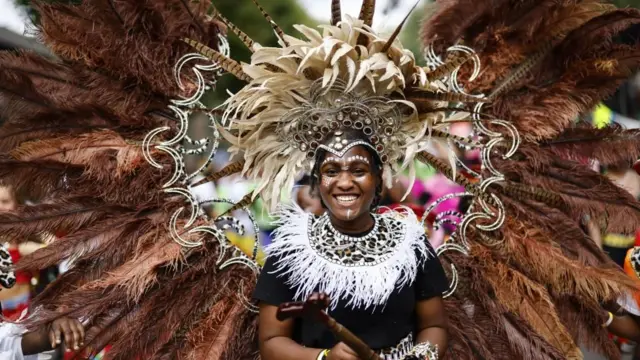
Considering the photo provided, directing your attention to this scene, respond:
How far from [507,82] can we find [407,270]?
1.18 m

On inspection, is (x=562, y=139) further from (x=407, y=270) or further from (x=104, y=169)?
(x=104, y=169)

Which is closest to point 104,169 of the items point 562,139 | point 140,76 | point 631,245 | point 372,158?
point 140,76

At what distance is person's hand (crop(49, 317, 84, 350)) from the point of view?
3135 mm

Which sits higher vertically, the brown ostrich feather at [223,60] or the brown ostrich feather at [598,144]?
the brown ostrich feather at [223,60]

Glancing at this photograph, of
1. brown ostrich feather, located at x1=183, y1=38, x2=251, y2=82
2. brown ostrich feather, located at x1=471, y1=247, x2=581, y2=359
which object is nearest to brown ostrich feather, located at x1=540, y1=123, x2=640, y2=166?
brown ostrich feather, located at x1=471, y1=247, x2=581, y2=359

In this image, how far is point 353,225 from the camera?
2996mm

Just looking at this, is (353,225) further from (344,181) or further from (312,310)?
(312,310)

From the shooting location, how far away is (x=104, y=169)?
10.9 feet

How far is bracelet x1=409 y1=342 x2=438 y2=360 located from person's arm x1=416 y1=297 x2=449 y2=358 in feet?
0.33

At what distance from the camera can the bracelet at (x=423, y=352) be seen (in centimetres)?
283

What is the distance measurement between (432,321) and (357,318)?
321 millimetres

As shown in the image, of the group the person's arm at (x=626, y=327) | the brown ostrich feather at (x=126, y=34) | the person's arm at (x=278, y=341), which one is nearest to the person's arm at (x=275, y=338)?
the person's arm at (x=278, y=341)

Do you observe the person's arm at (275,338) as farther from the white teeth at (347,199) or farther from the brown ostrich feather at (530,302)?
the brown ostrich feather at (530,302)

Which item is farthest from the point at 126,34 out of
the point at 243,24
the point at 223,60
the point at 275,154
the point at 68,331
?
the point at 243,24
